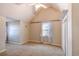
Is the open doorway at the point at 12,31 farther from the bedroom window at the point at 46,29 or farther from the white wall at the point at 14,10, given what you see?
the bedroom window at the point at 46,29

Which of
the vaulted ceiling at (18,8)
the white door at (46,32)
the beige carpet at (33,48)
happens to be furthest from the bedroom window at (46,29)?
the vaulted ceiling at (18,8)

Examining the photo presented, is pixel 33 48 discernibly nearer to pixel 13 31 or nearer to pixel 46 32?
pixel 46 32

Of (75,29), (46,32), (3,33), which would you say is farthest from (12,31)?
(75,29)

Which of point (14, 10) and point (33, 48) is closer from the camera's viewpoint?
point (14, 10)

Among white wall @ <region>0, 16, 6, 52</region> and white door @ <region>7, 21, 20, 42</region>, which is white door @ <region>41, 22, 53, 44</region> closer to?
white door @ <region>7, 21, 20, 42</region>

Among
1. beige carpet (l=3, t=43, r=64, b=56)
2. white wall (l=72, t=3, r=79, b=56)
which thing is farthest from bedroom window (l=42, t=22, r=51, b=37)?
white wall (l=72, t=3, r=79, b=56)

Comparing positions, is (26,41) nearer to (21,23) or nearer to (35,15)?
(21,23)

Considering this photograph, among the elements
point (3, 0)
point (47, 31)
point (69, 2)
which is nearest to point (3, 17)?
point (3, 0)

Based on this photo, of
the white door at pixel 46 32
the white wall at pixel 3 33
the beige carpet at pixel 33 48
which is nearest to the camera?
the white wall at pixel 3 33

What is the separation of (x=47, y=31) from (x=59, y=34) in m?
0.57

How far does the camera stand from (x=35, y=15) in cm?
266

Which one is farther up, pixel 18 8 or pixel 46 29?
pixel 18 8

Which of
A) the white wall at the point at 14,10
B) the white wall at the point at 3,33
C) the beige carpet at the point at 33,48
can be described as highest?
the white wall at the point at 14,10

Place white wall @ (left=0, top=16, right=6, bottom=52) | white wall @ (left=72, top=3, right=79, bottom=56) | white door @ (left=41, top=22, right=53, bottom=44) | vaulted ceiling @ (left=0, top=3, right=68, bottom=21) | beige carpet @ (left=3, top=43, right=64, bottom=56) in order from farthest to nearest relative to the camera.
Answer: white door @ (left=41, top=22, right=53, bottom=44) < beige carpet @ (left=3, top=43, right=64, bottom=56) < white wall @ (left=0, top=16, right=6, bottom=52) < vaulted ceiling @ (left=0, top=3, right=68, bottom=21) < white wall @ (left=72, top=3, right=79, bottom=56)
